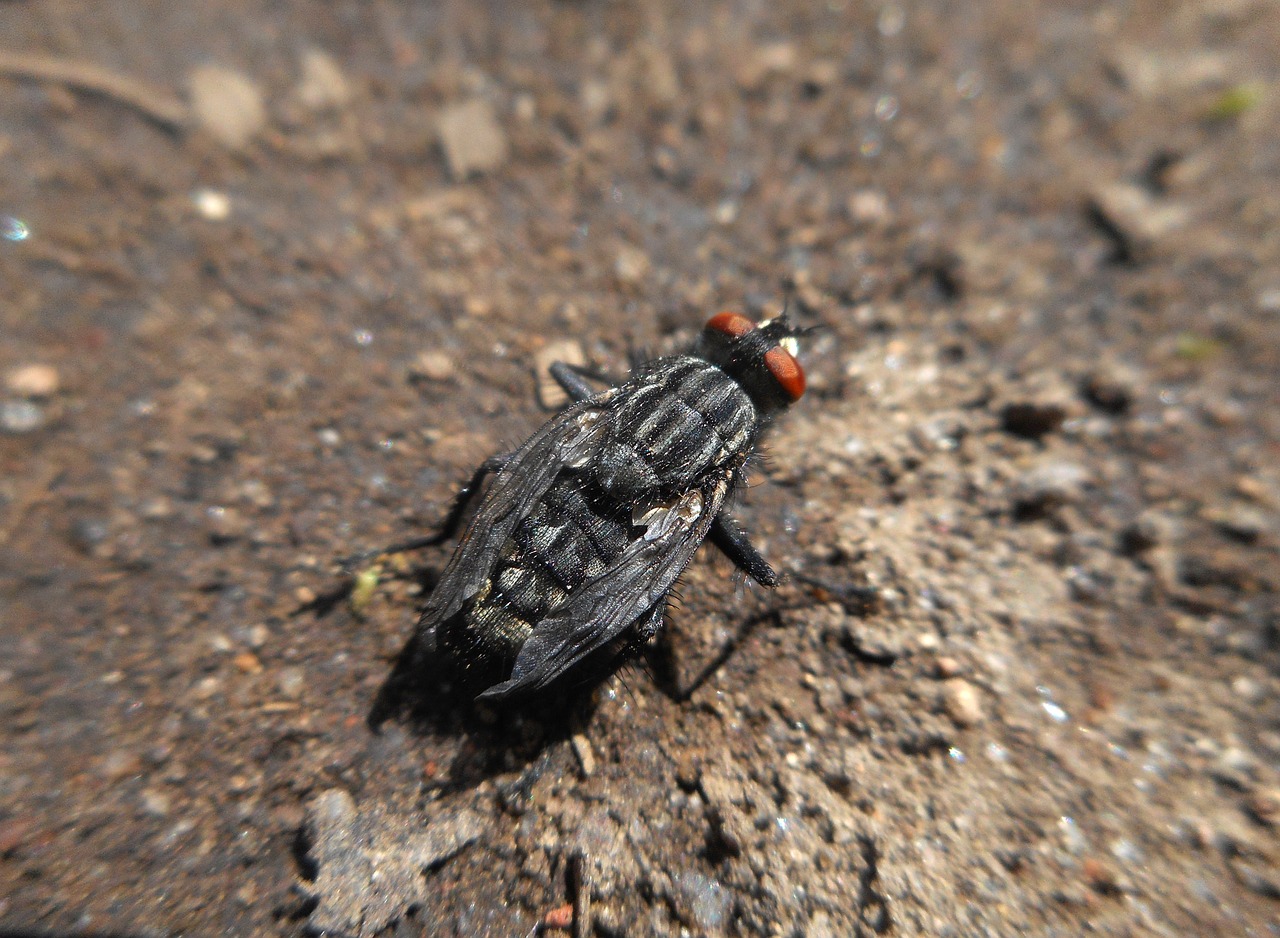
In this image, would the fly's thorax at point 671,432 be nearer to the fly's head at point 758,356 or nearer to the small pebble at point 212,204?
the fly's head at point 758,356

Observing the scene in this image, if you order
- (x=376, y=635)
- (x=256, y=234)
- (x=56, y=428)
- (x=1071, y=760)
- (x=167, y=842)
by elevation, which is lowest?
(x=167, y=842)

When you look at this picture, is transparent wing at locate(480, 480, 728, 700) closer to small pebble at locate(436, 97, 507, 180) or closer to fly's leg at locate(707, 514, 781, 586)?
fly's leg at locate(707, 514, 781, 586)

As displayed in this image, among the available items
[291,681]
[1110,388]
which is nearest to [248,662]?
[291,681]

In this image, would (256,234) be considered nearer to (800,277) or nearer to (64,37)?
(64,37)

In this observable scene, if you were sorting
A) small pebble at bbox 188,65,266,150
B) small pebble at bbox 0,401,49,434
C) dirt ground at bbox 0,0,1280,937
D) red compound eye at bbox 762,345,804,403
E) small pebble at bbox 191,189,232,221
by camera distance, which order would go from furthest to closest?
small pebble at bbox 188,65,266,150 → small pebble at bbox 191,189,232,221 → small pebble at bbox 0,401,49,434 → red compound eye at bbox 762,345,804,403 → dirt ground at bbox 0,0,1280,937

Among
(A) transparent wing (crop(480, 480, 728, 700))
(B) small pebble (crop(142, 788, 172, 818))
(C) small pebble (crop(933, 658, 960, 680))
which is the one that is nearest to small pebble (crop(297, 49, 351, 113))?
(A) transparent wing (crop(480, 480, 728, 700))

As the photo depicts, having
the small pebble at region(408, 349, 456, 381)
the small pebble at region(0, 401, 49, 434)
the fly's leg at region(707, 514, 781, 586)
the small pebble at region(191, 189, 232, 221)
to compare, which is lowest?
the small pebble at region(0, 401, 49, 434)

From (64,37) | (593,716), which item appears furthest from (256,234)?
(593,716)
